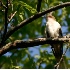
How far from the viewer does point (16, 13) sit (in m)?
4.81

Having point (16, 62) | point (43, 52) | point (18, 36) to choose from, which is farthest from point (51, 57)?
point (18, 36)

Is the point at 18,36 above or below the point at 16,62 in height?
above

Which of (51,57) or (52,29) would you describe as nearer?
(51,57)

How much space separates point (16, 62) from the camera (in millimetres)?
7211

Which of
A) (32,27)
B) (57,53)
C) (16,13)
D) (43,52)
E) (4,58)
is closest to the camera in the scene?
(16,13)

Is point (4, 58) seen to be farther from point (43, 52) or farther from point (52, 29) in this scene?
point (52, 29)

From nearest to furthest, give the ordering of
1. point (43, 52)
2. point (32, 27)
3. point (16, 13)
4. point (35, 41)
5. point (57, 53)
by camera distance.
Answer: point (35, 41), point (16, 13), point (43, 52), point (57, 53), point (32, 27)

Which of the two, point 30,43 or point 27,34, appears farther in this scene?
point 27,34

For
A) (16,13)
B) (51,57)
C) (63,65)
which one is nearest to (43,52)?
(51,57)

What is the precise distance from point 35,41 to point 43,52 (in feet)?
8.36

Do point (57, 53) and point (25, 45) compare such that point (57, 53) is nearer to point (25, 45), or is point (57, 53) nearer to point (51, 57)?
point (51, 57)

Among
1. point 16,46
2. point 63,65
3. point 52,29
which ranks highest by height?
point 52,29

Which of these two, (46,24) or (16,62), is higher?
(46,24)

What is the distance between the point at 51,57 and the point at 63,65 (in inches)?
24.5
